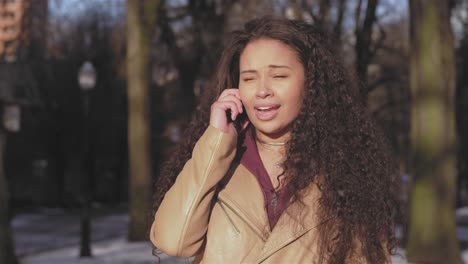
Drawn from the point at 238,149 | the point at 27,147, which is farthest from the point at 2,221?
the point at 27,147

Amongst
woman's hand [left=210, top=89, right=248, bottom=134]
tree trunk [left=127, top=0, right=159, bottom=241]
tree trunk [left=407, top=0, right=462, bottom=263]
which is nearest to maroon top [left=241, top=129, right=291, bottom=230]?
woman's hand [left=210, top=89, right=248, bottom=134]

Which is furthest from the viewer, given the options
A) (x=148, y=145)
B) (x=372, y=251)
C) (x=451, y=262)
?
(x=148, y=145)

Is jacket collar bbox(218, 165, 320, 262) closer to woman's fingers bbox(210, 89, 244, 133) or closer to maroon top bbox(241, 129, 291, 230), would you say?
maroon top bbox(241, 129, 291, 230)

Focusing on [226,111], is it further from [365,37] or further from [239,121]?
[365,37]

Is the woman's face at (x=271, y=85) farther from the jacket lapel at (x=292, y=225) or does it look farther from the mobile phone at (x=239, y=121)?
the jacket lapel at (x=292, y=225)

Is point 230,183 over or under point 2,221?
over

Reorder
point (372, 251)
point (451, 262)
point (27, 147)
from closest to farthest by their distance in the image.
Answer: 1. point (372, 251)
2. point (451, 262)
3. point (27, 147)

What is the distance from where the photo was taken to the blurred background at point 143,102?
39.6 ft

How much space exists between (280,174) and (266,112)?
0.67 feet

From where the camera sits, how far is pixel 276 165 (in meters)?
Answer: 2.81

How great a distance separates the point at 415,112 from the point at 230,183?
9955mm

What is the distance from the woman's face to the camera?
2.72 m

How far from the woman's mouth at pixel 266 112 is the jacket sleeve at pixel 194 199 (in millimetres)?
105

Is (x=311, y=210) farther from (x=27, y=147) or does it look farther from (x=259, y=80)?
(x=27, y=147)
